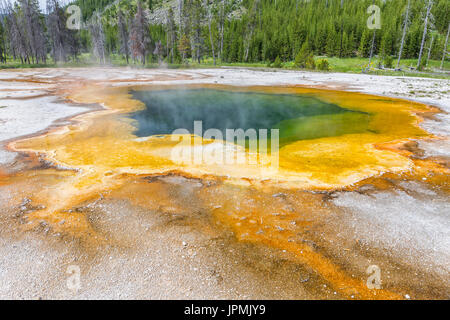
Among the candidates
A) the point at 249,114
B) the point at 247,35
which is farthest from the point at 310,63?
the point at 249,114

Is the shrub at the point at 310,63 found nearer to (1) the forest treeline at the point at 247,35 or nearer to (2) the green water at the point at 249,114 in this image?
(1) the forest treeline at the point at 247,35

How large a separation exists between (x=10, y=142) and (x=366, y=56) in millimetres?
76222

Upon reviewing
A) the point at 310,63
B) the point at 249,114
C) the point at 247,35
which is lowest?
the point at 249,114

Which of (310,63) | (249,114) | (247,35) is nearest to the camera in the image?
(249,114)

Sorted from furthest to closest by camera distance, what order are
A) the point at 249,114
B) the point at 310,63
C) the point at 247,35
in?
the point at 247,35, the point at 310,63, the point at 249,114

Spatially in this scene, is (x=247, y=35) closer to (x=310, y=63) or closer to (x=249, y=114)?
(x=310, y=63)

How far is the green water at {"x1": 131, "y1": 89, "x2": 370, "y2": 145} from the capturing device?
606 inches

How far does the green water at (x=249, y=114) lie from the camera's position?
50.5 feet

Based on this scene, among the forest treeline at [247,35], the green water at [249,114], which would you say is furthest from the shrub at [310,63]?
the green water at [249,114]

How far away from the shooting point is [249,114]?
19.7 metres

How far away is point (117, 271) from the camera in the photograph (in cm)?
489
